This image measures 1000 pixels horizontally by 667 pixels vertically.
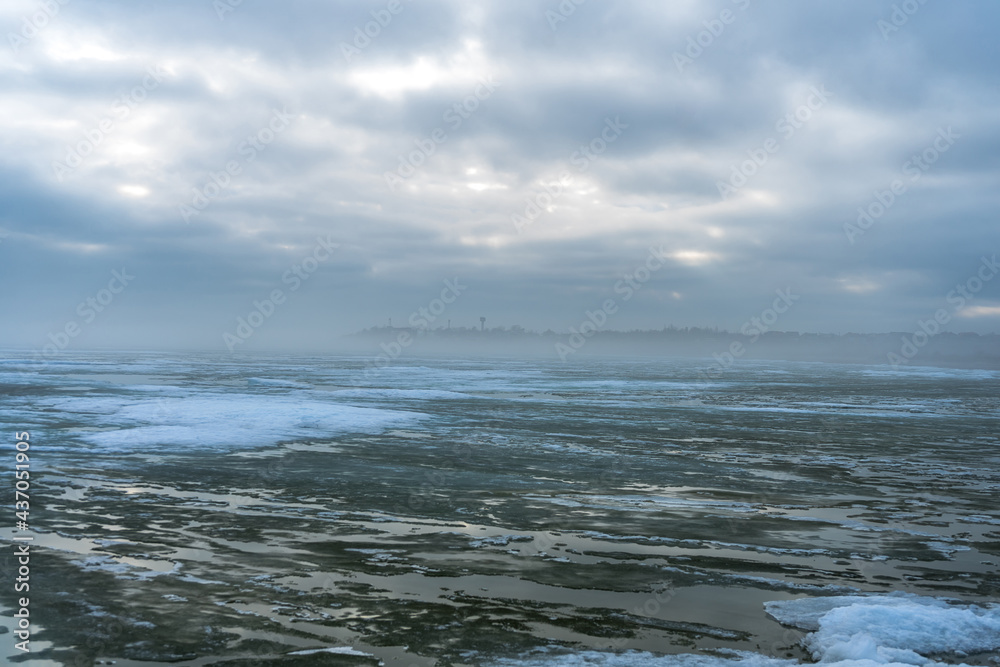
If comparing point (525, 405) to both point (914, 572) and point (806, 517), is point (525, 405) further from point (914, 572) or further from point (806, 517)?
point (914, 572)

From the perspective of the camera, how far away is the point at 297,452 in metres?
18.2

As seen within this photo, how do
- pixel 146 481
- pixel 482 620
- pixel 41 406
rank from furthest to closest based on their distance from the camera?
1. pixel 41 406
2. pixel 146 481
3. pixel 482 620

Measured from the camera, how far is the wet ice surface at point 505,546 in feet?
21.3

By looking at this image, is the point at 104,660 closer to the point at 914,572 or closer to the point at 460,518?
the point at 460,518

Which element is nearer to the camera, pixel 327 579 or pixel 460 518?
pixel 327 579

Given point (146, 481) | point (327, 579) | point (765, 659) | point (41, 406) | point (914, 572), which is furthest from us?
point (41, 406)

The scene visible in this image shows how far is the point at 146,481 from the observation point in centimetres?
1385

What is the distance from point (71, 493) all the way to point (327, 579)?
721 cm

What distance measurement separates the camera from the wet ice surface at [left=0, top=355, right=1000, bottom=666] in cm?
649

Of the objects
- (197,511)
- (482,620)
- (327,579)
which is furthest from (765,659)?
(197,511)

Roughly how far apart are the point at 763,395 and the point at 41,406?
127 ft

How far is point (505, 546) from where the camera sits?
9656 millimetres

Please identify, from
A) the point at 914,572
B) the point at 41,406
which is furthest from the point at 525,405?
the point at 914,572

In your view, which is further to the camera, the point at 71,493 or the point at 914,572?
the point at 71,493
